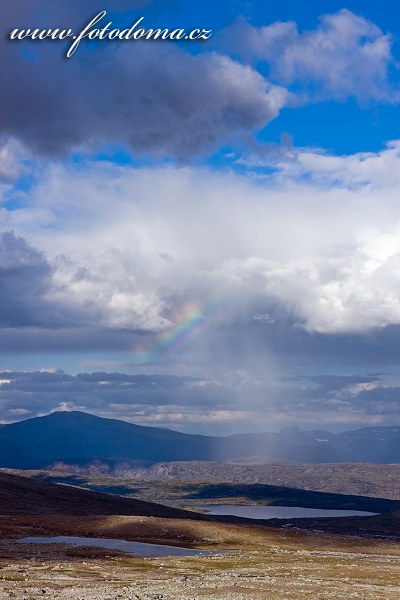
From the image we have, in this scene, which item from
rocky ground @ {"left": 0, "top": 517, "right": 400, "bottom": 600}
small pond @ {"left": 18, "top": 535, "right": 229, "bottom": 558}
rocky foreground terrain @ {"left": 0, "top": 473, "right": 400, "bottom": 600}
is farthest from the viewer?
small pond @ {"left": 18, "top": 535, "right": 229, "bottom": 558}

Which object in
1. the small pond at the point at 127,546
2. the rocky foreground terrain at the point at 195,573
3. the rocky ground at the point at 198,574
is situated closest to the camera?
the rocky ground at the point at 198,574

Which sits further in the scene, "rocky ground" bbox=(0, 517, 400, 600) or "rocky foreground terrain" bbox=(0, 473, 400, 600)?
"rocky foreground terrain" bbox=(0, 473, 400, 600)

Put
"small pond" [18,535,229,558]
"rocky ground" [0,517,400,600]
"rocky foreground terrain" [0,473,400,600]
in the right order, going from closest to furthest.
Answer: "rocky ground" [0,517,400,600] < "rocky foreground terrain" [0,473,400,600] < "small pond" [18,535,229,558]

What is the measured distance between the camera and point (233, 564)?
137m

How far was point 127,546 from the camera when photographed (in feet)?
545

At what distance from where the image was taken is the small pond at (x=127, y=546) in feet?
509

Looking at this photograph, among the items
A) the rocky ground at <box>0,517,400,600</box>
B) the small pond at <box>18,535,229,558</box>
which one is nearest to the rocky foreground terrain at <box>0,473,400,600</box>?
the rocky ground at <box>0,517,400,600</box>

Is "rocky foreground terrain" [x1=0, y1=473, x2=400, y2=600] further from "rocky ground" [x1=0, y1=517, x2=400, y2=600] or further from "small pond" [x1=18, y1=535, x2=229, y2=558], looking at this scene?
"small pond" [x1=18, y1=535, x2=229, y2=558]

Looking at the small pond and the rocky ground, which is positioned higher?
the rocky ground

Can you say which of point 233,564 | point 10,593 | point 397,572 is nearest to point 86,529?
point 233,564

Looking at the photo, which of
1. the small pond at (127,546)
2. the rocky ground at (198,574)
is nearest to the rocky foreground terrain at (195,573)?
the rocky ground at (198,574)

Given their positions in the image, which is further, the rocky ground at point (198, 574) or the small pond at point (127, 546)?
the small pond at point (127, 546)

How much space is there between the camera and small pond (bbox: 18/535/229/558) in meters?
155

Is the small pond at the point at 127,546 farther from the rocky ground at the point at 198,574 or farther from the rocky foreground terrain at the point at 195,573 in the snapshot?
the rocky ground at the point at 198,574
